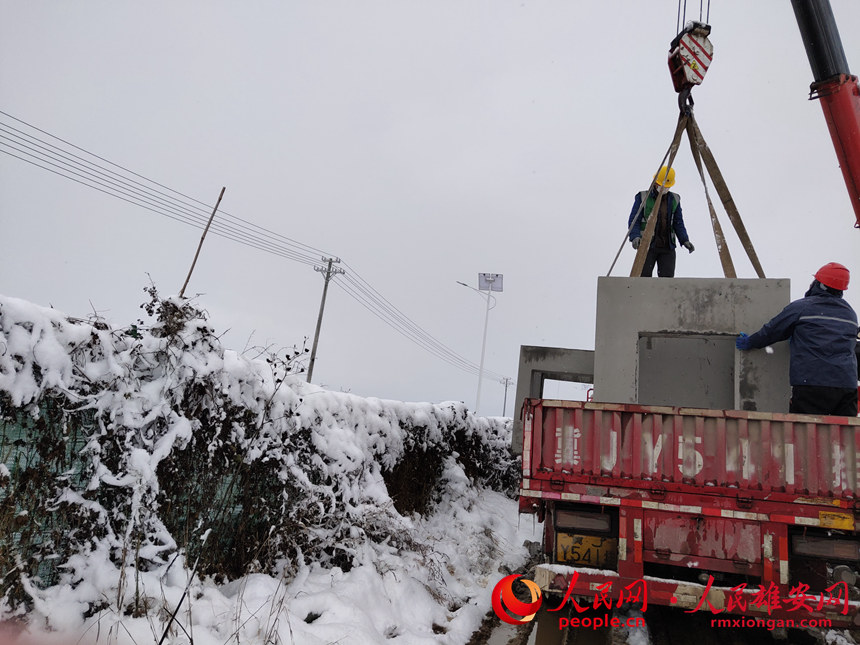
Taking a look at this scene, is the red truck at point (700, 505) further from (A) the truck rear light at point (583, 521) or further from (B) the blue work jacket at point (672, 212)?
(B) the blue work jacket at point (672, 212)

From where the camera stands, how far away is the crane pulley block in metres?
7.46

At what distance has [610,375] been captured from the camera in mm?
7035

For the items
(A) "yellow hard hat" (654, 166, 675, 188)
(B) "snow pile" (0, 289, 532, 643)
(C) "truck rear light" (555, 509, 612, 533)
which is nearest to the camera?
(B) "snow pile" (0, 289, 532, 643)

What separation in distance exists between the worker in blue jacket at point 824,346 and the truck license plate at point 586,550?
2.38 metres

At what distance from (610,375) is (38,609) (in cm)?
597

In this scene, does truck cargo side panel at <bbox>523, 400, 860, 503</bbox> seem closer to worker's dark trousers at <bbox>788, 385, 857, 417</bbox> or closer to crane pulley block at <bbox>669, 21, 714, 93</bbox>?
worker's dark trousers at <bbox>788, 385, 857, 417</bbox>

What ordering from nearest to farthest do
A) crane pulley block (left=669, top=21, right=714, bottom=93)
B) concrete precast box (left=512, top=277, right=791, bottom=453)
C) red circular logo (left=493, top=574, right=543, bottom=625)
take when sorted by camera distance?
red circular logo (left=493, top=574, right=543, bottom=625) → concrete precast box (left=512, top=277, right=791, bottom=453) → crane pulley block (left=669, top=21, right=714, bottom=93)

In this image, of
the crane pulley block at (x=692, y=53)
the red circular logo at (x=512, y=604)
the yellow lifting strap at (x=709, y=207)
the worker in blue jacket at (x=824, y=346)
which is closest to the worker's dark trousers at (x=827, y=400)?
the worker in blue jacket at (x=824, y=346)

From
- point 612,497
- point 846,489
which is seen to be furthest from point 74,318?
point 846,489

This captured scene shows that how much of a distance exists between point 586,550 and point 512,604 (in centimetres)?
130

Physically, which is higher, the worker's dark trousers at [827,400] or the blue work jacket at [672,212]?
the blue work jacket at [672,212]

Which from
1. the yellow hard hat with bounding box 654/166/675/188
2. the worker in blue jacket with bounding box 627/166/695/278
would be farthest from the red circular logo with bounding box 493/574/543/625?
the yellow hard hat with bounding box 654/166/675/188

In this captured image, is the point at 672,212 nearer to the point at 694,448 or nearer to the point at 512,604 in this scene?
the point at 694,448

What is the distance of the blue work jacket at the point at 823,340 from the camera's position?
17.2 ft
